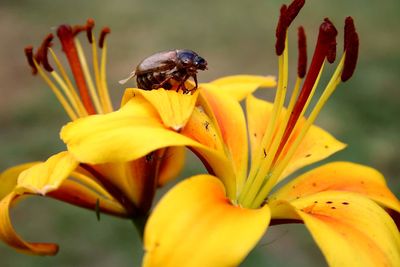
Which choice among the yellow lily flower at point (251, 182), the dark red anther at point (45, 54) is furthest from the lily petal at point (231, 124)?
the dark red anther at point (45, 54)

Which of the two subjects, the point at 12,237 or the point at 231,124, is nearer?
the point at 12,237

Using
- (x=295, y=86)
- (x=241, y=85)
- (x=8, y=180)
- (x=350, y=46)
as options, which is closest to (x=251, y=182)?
(x=295, y=86)

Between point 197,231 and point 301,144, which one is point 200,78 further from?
point 197,231

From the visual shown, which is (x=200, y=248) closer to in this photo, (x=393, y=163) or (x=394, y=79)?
(x=393, y=163)

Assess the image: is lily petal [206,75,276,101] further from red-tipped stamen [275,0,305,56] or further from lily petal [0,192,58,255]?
lily petal [0,192,58,255]

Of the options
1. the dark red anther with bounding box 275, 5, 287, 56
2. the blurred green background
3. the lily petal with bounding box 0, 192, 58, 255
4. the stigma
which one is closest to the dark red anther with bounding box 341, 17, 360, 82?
the stigma

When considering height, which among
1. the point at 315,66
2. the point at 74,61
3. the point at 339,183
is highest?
the point at 315,66

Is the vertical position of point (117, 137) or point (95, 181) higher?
point (117, 137)
